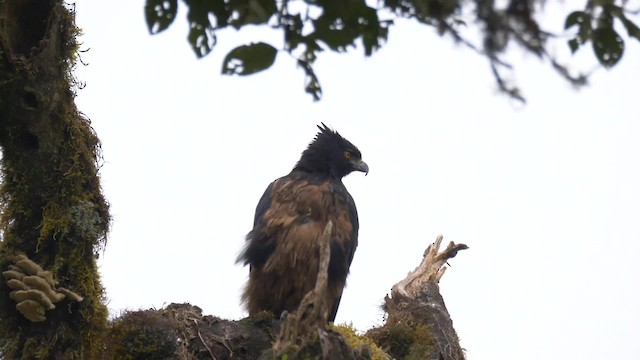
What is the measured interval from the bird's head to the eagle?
0.36 meters

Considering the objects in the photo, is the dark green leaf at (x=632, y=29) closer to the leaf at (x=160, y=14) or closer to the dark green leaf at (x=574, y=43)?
the dark green leaf at (x=574, y=43)

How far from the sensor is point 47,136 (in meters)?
5.08

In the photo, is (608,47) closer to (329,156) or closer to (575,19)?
(575,19)

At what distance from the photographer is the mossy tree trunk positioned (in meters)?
4.91

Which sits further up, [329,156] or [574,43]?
[329,156]

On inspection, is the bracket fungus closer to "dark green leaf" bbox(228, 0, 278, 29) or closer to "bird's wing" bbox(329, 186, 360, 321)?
"bird's wing" bbox(329, 186, 360, 321)

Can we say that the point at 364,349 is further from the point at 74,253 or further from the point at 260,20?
the point at 260,20

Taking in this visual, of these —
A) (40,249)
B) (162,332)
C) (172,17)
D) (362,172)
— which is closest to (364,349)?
(162,332)

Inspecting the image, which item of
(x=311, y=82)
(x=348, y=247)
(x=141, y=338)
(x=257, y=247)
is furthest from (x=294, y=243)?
(x=311, y=82)

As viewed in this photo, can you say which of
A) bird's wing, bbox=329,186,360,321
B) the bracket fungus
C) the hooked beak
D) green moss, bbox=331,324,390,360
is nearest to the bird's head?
the hooked beak

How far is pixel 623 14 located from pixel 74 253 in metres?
3.98

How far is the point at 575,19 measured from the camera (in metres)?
2.15

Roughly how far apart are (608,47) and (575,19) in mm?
129

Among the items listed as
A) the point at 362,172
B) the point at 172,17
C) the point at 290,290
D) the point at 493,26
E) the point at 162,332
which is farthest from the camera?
the point at 362,172
